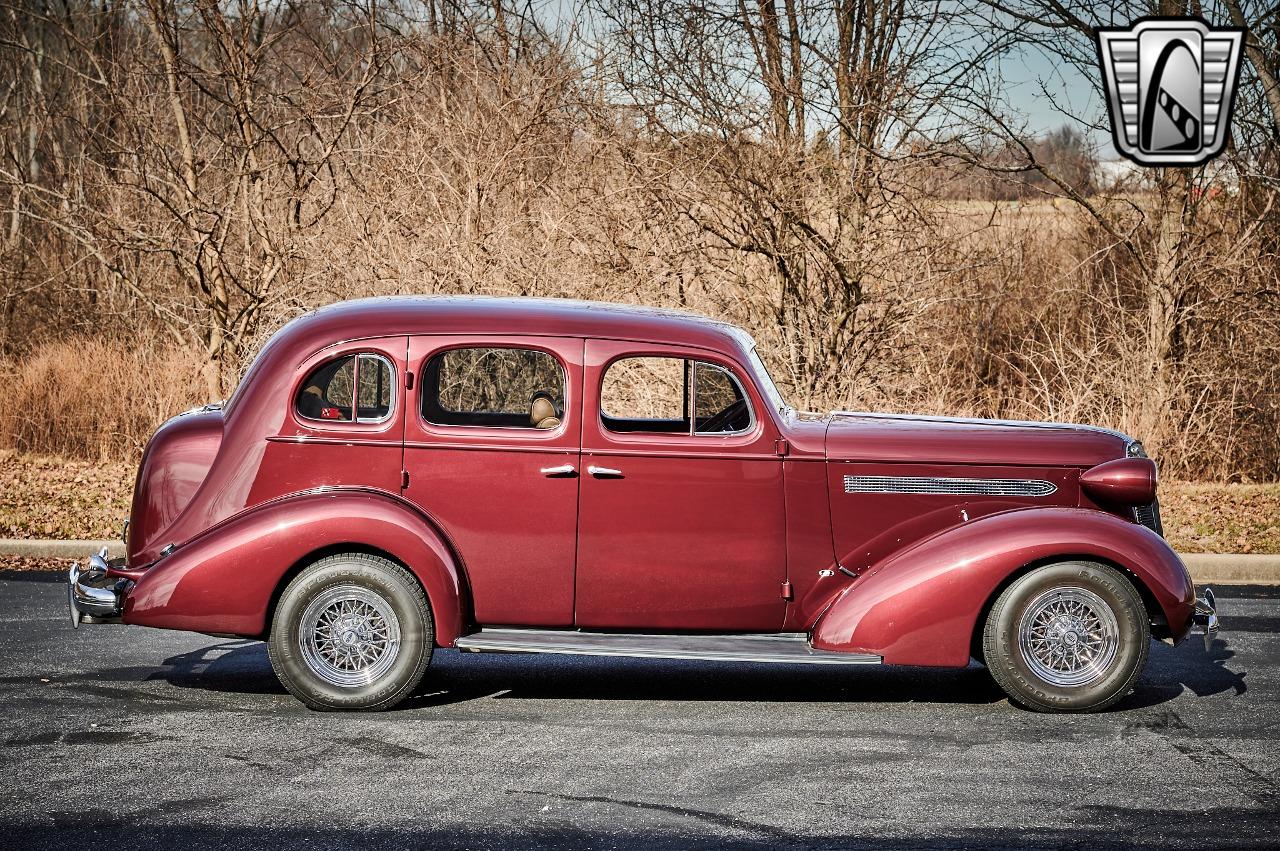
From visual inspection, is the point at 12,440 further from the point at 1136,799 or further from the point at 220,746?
the point at 1136,799

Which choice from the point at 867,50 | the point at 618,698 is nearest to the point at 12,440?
the point at 867,50

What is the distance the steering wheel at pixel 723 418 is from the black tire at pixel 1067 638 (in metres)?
1.54

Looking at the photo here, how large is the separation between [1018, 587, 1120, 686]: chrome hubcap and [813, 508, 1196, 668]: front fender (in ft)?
0.66

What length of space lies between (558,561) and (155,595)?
189cm

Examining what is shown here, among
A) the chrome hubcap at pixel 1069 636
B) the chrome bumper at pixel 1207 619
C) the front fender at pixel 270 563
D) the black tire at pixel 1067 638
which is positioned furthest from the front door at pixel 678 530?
the chrome bumper at pixel 1207 619

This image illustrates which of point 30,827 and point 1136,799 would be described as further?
point 1136,799

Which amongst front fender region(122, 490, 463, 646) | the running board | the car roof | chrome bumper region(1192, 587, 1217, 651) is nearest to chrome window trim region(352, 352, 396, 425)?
the car roof

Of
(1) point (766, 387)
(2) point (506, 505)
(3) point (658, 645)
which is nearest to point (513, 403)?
(2) point (506, 505)

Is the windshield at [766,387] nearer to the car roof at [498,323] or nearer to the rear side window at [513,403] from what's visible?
the car roof at [498,323]

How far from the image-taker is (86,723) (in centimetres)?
591

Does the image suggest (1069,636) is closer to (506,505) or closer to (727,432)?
(727,432)

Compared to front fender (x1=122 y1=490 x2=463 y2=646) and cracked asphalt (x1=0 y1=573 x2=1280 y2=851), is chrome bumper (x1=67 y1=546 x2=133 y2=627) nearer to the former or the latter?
front fender (x1=122 y1=490 x2=463 y2=646)

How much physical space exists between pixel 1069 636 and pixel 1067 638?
0.01 metres

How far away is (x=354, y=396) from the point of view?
6.39 metres
